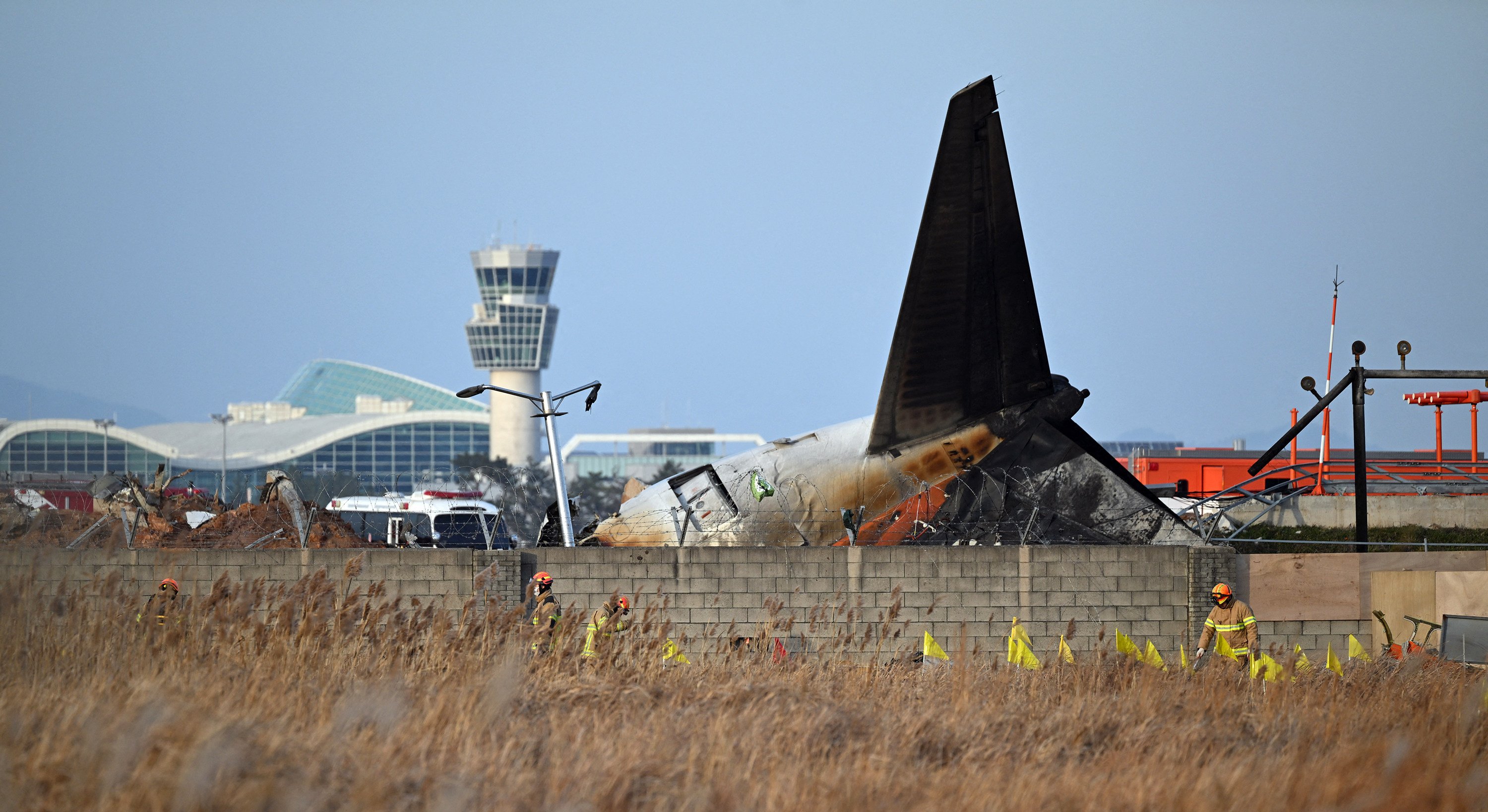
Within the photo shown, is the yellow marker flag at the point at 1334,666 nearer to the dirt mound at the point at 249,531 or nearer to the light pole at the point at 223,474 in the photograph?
the dirt mound at the point at 249,531

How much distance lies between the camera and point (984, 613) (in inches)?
798

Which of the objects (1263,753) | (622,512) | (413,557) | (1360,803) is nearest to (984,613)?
(622,512)

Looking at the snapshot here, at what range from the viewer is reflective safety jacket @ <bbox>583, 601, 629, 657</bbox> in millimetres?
11008

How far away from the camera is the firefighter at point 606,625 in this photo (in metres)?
10.9

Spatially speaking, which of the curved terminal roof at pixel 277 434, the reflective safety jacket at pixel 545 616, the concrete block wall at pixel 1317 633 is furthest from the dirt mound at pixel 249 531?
the curved terminal roof at pixel 277 434

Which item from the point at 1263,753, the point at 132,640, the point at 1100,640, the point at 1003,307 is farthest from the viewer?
the point at 1003,307

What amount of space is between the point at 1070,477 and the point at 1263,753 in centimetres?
1372

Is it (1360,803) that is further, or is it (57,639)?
(57,639)

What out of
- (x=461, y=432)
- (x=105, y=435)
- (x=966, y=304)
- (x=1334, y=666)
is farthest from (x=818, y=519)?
(x=461, y=432)

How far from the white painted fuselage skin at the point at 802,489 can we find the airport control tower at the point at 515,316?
14517 cm

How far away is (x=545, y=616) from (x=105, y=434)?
117m

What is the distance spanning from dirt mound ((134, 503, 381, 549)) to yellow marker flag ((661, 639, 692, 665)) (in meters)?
12.1

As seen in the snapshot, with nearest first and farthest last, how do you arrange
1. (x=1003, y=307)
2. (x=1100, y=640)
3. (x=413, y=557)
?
(x=1100, y=640) < (x=413, y=557) < (x=1003, y=307)

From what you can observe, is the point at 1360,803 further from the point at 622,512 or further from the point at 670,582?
the point at 622,512
